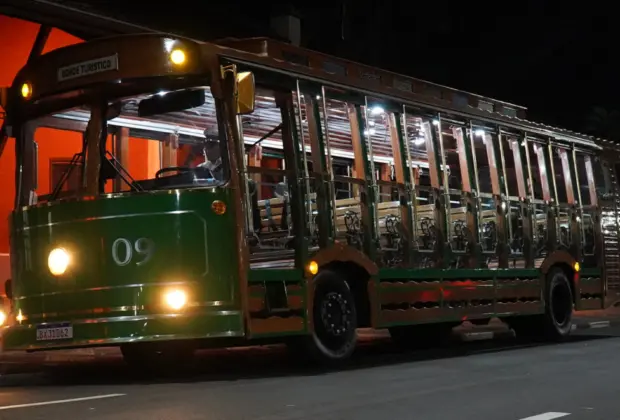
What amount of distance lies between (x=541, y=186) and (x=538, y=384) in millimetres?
6065

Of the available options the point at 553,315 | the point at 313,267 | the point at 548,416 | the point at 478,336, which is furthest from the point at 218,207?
the point at 478,336

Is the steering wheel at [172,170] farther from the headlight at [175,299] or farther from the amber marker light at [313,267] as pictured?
the amber marker light at [313,267]

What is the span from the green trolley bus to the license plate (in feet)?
0.06

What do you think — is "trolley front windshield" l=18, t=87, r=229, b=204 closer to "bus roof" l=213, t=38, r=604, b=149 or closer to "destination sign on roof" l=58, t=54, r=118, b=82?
"destination sign on roof" l=58, t=54, r=118, b=82

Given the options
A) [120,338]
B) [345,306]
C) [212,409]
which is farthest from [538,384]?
[120,338]

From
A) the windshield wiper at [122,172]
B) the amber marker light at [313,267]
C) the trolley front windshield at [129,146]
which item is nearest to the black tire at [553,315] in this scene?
the amber marker light at [313,267]

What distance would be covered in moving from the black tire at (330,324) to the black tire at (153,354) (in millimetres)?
1572

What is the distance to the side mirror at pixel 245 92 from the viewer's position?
29.1 ft

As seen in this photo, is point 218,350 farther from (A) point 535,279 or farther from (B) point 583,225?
(B) point 583,225

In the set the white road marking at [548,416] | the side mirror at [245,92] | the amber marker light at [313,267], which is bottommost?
the white road marking at [548,416]

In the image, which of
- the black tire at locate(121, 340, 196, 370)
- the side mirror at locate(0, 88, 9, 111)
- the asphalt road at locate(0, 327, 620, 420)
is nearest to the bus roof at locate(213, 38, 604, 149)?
the side mirror at locate(0, 88, 9, 111)

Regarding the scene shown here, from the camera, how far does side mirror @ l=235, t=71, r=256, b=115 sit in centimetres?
888

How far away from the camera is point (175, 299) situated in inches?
342

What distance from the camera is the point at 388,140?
11.3m
